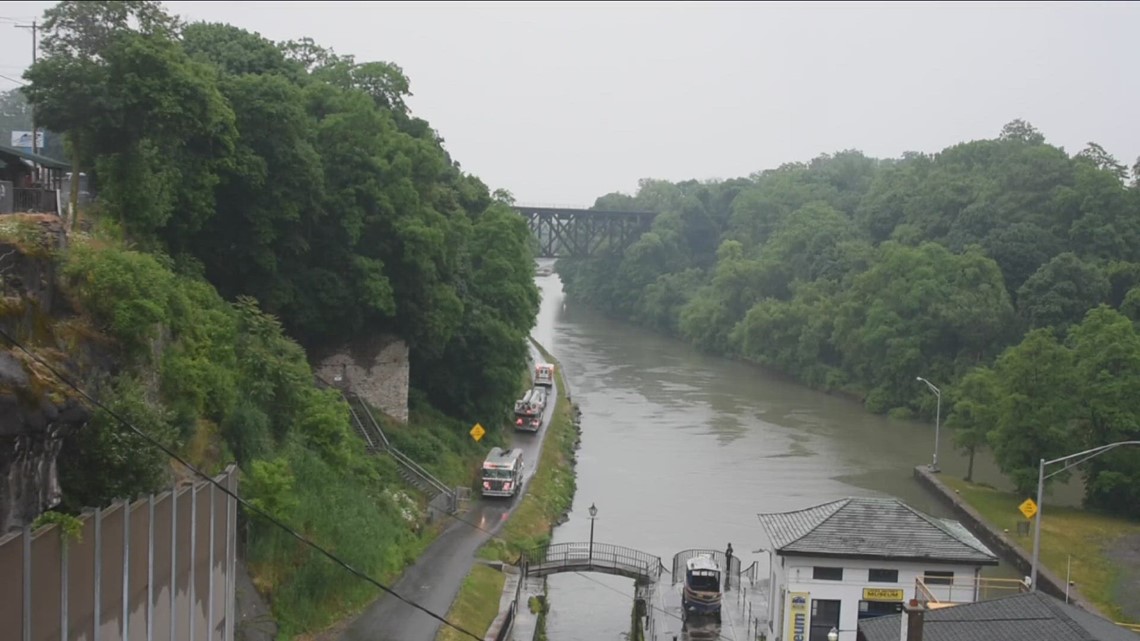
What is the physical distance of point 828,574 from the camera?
87.7ft

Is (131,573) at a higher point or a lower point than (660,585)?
higher

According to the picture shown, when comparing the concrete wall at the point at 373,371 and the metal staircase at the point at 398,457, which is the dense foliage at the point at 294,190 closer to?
the concrete wall at the point at 373,371

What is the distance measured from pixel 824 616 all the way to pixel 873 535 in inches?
82.5

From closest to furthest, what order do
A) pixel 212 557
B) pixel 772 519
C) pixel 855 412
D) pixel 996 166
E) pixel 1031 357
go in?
pixel 212 557
pixel 772 519
pixel 1031 357
pixel 855 412
pixel 996 166

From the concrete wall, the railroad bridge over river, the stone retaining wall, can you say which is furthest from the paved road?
the stone retaining wall

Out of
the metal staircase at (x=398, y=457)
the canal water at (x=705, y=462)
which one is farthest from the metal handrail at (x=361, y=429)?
the canal water at (x=705, y=462)

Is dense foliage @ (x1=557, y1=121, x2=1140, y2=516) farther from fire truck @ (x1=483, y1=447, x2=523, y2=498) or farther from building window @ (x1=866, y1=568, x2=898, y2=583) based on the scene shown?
building window @ (x1=866, y1=568, x2=898, y2=583)

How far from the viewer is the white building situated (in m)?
26.2

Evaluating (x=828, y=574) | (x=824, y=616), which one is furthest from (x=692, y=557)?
(x=828, y=574)

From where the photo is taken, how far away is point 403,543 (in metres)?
31.3

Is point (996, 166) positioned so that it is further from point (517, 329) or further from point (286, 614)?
point (286, 614)

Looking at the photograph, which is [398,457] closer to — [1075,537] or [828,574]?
[828,574]

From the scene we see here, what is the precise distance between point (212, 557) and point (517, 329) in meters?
33.1

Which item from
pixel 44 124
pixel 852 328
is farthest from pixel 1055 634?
pixel 852 328
